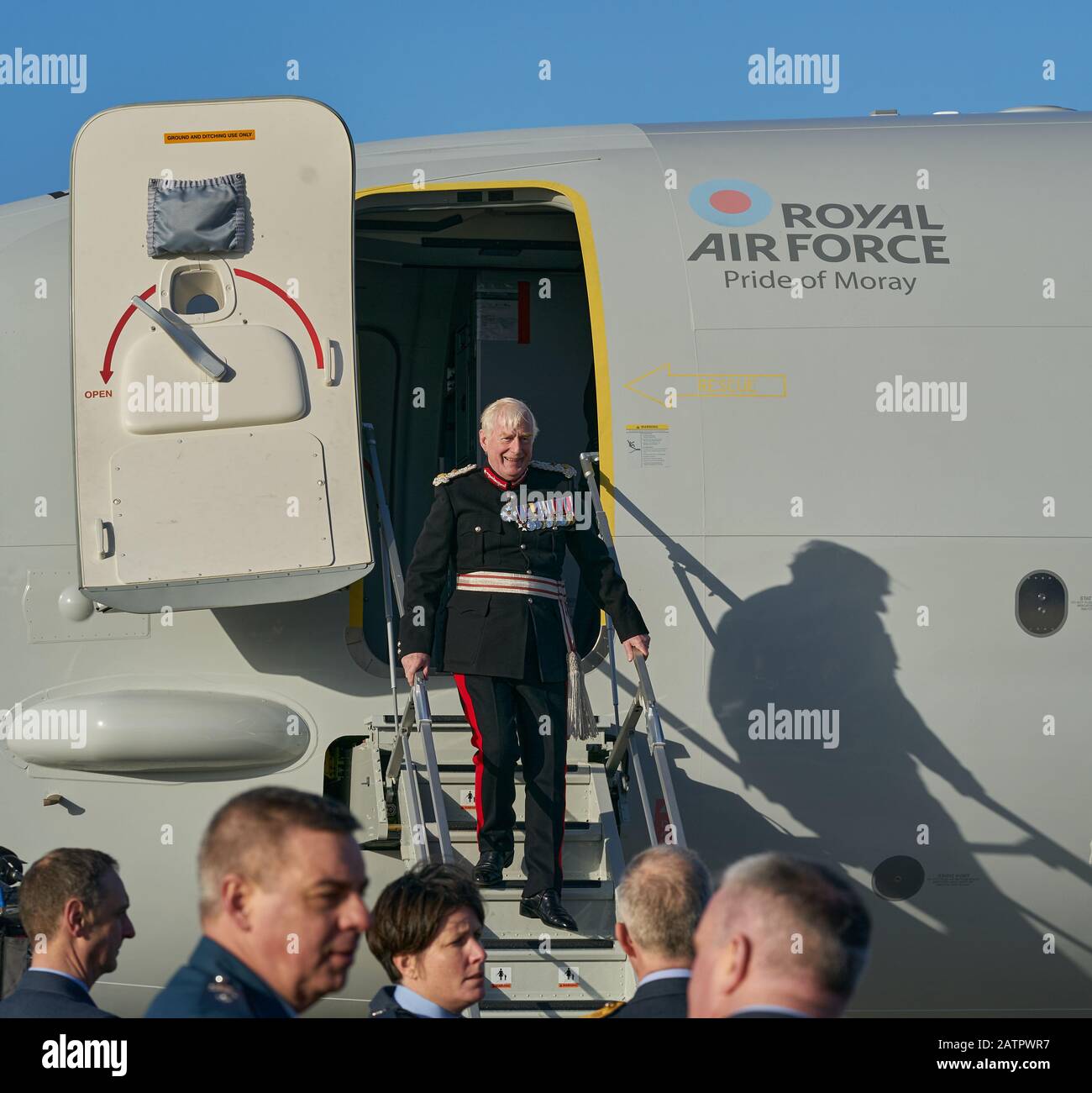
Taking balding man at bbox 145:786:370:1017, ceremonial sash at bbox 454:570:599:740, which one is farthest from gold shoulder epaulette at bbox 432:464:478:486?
balding man at bbox 145:786:370:1017

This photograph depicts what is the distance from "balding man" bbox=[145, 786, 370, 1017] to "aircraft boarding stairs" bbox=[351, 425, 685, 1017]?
320cm

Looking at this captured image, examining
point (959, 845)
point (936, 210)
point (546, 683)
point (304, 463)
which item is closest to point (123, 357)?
point (304, 463)

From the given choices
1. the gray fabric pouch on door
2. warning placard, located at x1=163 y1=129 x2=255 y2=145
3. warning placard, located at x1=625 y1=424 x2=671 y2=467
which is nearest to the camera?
the gray fabric pouch on door

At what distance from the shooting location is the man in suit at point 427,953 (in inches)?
138

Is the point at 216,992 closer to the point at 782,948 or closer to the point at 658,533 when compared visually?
the point at 782,948

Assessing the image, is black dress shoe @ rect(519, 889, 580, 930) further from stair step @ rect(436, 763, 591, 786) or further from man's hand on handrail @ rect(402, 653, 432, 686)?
man's hand on handrail @ rect(402, 653, 432, 686)

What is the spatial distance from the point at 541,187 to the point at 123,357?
222cm

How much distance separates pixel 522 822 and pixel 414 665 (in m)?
1.05

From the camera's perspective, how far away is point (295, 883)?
7.81 feet

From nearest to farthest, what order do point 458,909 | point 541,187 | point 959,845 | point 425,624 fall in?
1. point 458,909
2. point 425,624
3. point 959,845
4. point 541,187

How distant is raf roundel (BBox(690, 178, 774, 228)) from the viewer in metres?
7.04

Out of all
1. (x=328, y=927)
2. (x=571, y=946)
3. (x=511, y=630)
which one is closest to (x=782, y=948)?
(x=328, y=927)

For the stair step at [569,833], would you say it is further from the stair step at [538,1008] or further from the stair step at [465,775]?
the stair step at [538,1008]
